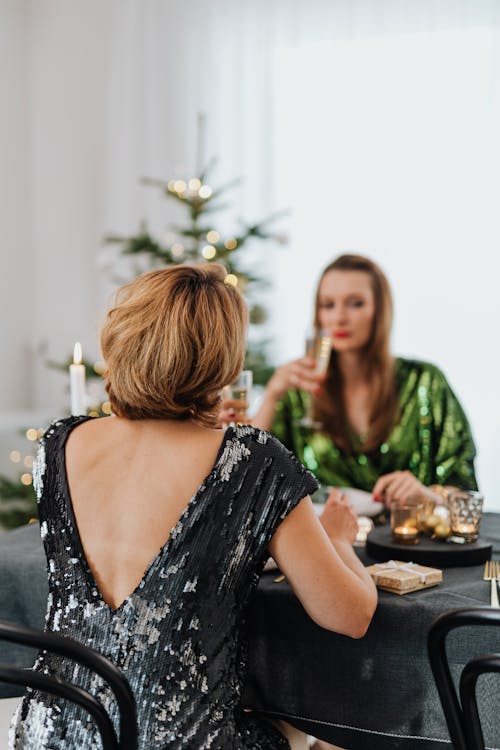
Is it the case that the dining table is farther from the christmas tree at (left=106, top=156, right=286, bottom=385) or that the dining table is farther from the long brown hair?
the christmas tree at (left=106, top=156, right=286, bottom=385)

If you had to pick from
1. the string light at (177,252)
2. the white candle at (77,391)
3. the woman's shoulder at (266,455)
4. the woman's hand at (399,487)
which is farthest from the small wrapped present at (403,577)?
the string light at (177,252)

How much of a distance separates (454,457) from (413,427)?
0.16 metres

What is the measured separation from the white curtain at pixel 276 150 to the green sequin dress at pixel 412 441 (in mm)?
1585

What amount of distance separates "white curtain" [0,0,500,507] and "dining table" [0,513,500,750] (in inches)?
97.9

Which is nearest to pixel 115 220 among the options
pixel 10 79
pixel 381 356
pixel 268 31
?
pixel 10 79

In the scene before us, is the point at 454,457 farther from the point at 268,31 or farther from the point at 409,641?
the point at 268,31

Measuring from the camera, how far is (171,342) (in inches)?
50.3

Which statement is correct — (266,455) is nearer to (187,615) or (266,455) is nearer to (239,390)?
(187,615)

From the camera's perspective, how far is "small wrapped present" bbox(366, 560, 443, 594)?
4.81 ft

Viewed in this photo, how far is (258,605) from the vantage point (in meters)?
1.49

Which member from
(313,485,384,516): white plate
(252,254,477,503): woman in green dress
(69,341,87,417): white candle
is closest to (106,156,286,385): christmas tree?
(252,254,477,503): woman in green dress

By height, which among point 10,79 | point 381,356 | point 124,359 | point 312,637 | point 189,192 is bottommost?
point 312,637

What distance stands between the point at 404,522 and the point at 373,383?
0.95m

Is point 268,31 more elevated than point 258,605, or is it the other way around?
point 268,31
